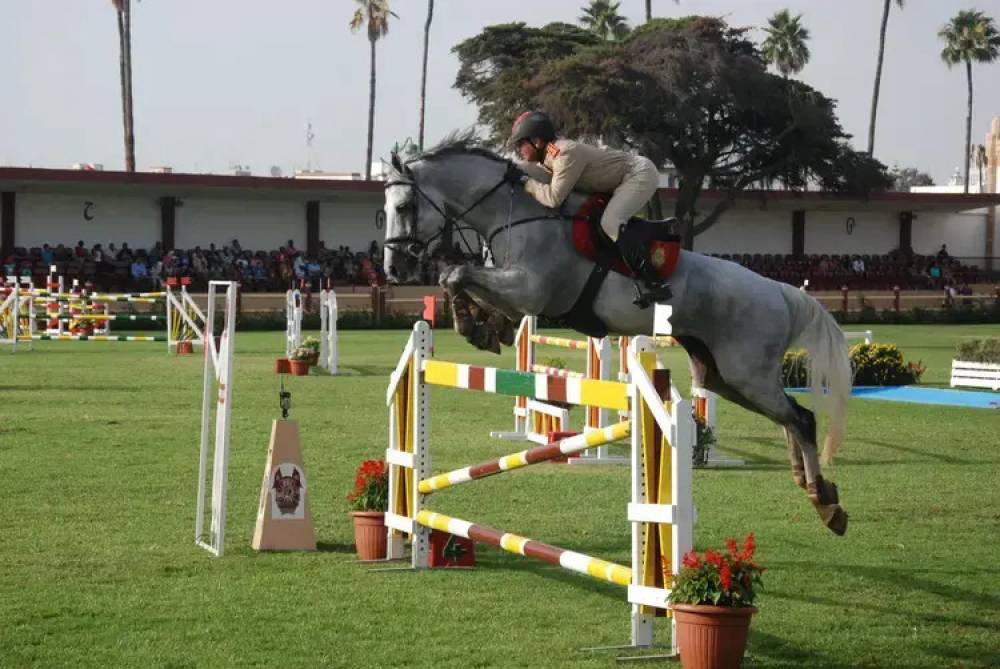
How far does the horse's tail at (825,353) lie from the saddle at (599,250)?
97cm

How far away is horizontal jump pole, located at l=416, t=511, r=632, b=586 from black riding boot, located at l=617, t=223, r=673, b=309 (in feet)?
4.83

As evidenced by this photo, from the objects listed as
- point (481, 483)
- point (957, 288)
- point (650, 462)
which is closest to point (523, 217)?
point (650, 462)

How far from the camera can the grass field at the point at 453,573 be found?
20.7 feet

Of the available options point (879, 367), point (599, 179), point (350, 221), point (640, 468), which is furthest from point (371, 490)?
point (350, 221)

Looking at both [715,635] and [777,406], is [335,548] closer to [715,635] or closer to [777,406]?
[777,406]

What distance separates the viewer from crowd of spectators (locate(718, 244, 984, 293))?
5478 centimetres

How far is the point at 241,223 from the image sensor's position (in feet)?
159

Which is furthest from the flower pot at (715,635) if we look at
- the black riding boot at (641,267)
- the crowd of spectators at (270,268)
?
the crowd of spectators at (270,268)

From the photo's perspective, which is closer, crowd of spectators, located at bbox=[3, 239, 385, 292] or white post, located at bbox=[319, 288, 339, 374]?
white post, located at bbox=[319, 288, 339, 374]

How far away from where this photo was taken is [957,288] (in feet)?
177

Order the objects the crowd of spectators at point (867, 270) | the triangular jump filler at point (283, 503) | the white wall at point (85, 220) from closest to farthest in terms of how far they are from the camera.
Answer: the triangular jump filler at point (283, 503) < the white wall at point (85, 220) < the crowd of spectators at point (867, 270)

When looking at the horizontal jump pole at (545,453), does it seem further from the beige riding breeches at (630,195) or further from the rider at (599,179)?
the beige riding breeches at (630,195)

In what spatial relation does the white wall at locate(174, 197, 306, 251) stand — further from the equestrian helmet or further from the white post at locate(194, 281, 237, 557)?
the equestrian helmet

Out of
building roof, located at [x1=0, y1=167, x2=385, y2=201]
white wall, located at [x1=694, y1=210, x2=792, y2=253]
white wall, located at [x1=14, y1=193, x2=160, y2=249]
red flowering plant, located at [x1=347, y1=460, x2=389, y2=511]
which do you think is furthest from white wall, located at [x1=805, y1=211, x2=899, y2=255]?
red flowering plant, located at [x1=347, y1=460, x2=389, y2=511]
